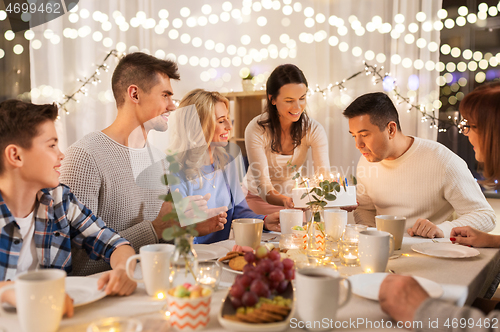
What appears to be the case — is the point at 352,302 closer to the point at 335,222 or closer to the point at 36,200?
the point at 335,222

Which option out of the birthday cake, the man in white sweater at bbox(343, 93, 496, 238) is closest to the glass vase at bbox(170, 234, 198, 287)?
the birthday cake

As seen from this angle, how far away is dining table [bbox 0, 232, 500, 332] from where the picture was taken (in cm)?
71

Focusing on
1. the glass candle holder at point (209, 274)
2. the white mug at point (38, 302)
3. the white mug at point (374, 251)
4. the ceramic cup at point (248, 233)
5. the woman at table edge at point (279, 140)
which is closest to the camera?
the white mug at point (38, 302)

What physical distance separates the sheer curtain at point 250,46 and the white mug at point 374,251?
2218mm

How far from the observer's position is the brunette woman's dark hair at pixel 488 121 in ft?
3.92

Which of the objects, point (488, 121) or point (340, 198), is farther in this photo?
point (340, 198)

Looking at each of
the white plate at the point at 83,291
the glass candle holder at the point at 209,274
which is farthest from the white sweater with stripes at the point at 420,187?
the white plate at the point at 83,291

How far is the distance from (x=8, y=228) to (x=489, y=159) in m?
1.41

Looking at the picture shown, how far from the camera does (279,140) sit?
2580mm

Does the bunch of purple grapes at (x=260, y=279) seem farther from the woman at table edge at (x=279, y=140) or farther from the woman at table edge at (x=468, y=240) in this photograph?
the woman at table edge at (x=279, y=140)

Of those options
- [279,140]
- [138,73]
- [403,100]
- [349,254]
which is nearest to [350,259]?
[349,254]

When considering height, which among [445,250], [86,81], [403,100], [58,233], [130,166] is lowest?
[445,250]

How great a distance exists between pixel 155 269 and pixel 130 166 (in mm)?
823

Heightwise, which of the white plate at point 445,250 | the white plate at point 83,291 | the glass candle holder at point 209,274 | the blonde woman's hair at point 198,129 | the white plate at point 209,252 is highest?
the blonde woman's hair at point 198,129
